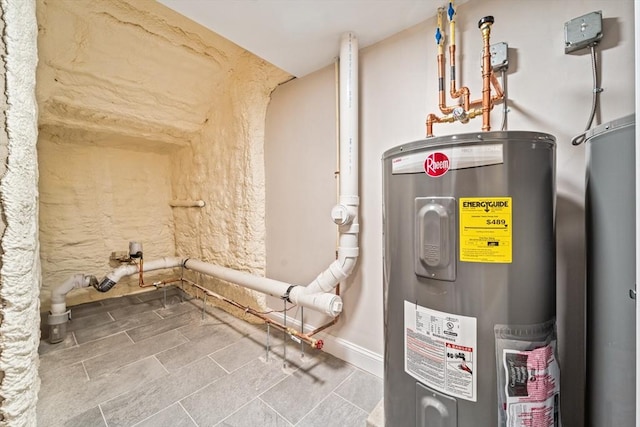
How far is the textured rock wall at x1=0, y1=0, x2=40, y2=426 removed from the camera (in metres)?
0.78

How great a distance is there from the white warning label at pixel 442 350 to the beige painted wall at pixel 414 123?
619mm

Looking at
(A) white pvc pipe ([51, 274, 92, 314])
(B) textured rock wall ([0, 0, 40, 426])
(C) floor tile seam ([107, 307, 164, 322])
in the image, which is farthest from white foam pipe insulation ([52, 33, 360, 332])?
(A) white pvc pipe ([51, 274, 92, 314])

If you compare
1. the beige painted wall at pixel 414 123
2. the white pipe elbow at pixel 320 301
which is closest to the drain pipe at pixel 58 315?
the beige painted wall at pixel 414 123

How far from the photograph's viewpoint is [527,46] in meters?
1.04

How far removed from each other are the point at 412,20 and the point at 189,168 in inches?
101

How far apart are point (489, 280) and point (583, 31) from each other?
3.24 feet

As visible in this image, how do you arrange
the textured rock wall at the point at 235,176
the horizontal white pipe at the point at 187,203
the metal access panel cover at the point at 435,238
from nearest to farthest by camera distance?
the metal access panel cover at the point at 435,238 → the textured rock wall at the point at 235,176 → the horizontal white pipe at the point at 187,203

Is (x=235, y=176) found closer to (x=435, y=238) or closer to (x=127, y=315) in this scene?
(x=127, y=315)

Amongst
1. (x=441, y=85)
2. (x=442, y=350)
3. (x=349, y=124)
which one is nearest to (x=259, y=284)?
(x=349, y=124)

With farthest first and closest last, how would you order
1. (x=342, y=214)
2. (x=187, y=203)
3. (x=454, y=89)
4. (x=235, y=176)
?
(x=187, y=203) < (x=235, y=176) < (x=342, y=214) < (x=454, y=89)

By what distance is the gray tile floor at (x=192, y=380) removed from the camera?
1215 mm

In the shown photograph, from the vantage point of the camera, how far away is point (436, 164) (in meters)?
0.74

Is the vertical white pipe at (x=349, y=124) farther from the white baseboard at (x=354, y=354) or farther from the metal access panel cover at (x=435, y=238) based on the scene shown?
the white baseboard at (x=354, y=354)

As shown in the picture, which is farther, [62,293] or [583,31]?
[62,293]
